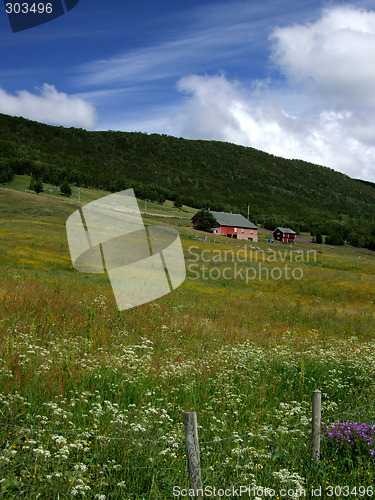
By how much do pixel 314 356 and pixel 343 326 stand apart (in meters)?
7.30

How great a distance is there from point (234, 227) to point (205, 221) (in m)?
12.0

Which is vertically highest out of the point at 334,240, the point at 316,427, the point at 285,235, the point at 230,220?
the point at 230,220

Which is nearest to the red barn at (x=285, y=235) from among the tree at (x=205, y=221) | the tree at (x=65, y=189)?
the tree at (x=205, y=221)

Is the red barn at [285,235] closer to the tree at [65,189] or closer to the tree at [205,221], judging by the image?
the tree at [205,221]

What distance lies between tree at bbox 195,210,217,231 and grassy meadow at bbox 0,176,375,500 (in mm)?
77005

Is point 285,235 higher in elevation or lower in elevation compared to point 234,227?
lower

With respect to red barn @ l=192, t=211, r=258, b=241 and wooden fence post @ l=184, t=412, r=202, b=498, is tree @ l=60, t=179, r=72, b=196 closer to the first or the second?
red barn @ l=192, t=211, r=258, b=241

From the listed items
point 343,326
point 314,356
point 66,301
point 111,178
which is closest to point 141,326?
point 66,301

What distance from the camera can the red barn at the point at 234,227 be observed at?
332 ft

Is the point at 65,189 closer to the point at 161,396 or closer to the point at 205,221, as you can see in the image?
the point at 205,221

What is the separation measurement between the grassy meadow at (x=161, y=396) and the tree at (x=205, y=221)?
77005 millimetres

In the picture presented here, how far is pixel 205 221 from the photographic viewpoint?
93750 millimetres

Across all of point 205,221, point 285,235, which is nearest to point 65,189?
point 205,221

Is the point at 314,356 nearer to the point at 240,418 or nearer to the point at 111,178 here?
the point at 240,418
